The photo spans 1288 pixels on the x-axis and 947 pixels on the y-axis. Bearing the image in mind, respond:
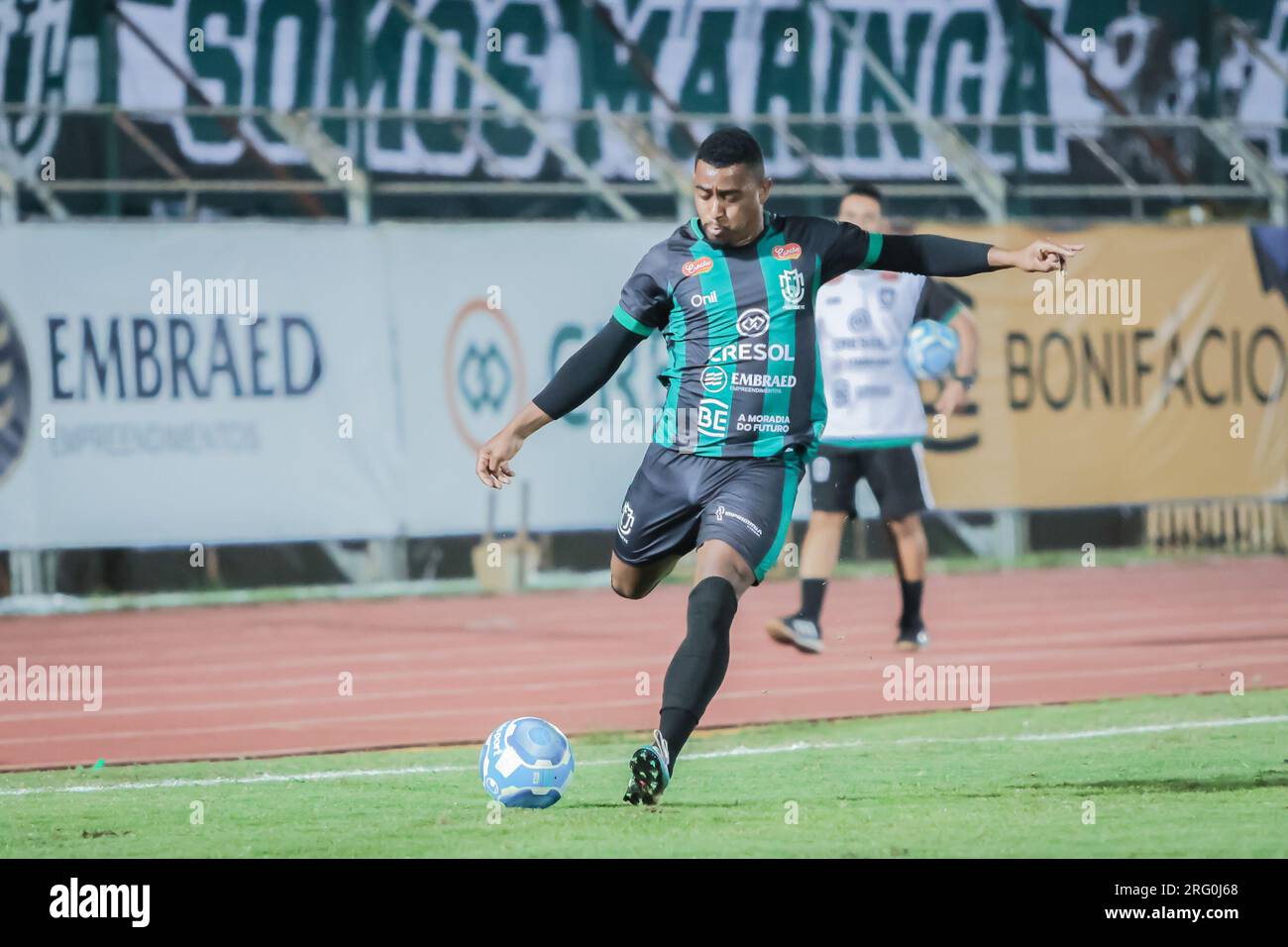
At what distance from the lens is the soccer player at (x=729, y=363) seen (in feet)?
24.5

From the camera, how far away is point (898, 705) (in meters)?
10.4

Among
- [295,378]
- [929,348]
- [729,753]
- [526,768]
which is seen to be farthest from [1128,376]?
[526,768]

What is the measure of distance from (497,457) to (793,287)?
4.07 ft

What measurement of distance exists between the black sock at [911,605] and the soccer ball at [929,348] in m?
1.25

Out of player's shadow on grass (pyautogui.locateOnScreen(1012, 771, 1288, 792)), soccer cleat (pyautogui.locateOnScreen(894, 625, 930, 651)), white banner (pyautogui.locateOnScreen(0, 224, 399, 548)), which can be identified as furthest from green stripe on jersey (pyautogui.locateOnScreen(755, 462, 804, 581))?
white banner (pyautogui.locateOnScreen(0, 224, 399, 548))

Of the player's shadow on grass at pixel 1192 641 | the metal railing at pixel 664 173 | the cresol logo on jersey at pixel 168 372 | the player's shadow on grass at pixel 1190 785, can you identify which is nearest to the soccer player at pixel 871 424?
the player's shadow on grass at pixel 1192 641

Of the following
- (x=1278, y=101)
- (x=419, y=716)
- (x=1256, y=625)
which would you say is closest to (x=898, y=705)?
(x=419, y=716)

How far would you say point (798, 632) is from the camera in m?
11.6

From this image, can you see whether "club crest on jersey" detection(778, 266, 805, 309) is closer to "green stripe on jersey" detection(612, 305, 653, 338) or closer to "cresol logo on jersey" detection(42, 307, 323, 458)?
"green stripe on jersey" detection(612, 305, 653, 338)

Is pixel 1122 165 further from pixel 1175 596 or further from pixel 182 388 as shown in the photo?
pixel 182 388

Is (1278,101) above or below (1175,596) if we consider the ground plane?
above

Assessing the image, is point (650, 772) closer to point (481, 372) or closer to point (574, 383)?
point (574, 383)

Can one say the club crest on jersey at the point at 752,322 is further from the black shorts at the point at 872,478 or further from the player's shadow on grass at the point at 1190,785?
the black shorts at the point at 872,478
